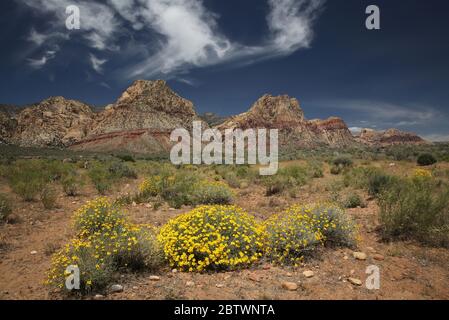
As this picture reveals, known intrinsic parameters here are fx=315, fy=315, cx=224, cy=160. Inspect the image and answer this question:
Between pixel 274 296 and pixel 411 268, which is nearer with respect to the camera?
pixel 274 296

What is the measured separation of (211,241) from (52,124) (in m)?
100

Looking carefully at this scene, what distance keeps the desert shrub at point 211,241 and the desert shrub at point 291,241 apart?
24 cm

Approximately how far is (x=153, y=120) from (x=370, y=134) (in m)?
117

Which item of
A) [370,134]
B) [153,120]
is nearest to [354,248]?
[153,120]

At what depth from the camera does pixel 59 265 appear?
15.3 ft

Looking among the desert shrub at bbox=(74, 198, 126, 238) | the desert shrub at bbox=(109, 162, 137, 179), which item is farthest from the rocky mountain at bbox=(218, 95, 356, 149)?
the desert shrub at bbox=(74, 198, 126, 238)

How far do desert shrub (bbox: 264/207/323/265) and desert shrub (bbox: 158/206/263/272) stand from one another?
239 mm

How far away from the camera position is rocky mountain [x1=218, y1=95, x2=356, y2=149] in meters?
98.8

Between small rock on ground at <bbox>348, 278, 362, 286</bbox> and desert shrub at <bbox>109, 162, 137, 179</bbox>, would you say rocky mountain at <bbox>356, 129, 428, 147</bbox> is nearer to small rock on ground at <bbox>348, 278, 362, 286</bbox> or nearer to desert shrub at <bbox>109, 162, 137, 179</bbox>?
desert shrub at <bbox>109, 162, 137, 179</bbox>

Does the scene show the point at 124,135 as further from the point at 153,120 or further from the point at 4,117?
the point at 4,117

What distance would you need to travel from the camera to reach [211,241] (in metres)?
5.35

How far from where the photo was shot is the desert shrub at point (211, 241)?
523 centimetres
